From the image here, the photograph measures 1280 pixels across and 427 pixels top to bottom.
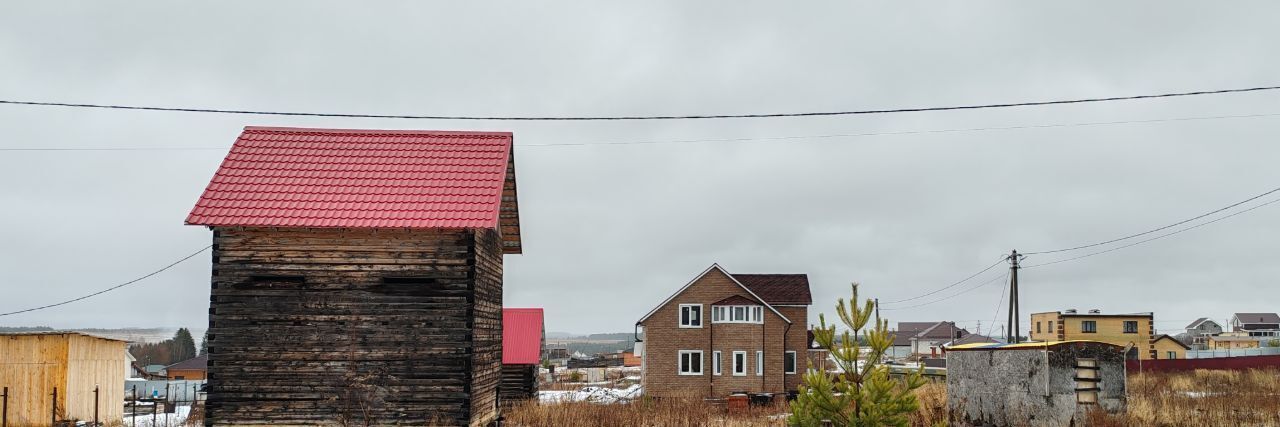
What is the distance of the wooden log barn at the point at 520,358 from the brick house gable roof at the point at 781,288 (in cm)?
1247

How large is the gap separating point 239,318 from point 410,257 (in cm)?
375

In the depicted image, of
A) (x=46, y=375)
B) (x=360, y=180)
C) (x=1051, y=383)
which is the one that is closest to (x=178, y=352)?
(x=46, y=375)

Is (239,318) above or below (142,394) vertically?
above

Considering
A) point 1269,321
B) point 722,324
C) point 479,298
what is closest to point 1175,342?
point 722,324

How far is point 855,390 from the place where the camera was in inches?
592

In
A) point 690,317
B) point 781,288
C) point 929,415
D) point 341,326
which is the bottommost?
point 929,415

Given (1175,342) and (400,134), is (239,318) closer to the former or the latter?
(400,134)

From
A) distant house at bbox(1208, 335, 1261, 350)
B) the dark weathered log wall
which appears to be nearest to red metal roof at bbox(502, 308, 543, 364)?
the dark weathered log wall

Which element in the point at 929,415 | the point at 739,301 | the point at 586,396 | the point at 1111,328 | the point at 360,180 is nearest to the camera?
the point at 360,180

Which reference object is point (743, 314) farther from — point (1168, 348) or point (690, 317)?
point (1168, 348)

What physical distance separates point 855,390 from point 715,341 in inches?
1370

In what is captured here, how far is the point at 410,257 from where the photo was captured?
20.5 meters

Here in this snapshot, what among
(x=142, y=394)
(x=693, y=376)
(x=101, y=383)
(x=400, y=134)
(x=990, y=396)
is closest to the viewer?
(x=400, y=134)

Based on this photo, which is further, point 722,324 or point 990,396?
point 722,324
